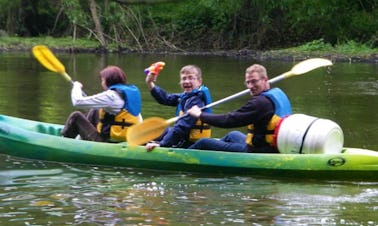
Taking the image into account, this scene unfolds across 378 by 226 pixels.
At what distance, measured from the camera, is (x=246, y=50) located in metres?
25.8

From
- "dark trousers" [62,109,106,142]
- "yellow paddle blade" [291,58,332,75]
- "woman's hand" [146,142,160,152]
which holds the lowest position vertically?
"woman's hand" [146,142,160,152]

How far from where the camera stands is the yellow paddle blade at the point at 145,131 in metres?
6.52

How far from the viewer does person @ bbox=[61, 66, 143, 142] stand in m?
6.81

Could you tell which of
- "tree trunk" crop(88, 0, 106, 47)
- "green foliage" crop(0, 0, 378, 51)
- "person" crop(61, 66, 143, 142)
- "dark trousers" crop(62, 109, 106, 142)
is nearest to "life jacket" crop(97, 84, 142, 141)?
"person" crop(61, 66, 143, 142)

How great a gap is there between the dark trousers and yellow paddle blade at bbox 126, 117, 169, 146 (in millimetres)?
575

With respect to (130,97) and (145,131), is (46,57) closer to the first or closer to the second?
(130,97)

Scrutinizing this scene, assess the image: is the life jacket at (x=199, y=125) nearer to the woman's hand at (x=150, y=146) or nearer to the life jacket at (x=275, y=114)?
the woman's hand at (x=150, y=146)

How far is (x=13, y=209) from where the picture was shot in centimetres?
533

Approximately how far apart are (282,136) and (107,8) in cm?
2099

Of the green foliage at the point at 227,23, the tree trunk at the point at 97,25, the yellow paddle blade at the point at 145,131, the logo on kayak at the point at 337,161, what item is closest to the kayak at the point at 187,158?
the logo on kayak at the point at 337,161

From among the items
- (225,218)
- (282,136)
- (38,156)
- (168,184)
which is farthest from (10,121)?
(225,218)

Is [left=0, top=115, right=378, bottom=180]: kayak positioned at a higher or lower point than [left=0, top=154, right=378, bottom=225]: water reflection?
higher

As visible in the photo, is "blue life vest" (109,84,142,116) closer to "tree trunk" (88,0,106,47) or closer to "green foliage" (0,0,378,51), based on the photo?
"green foliage" (0,0,378,51)

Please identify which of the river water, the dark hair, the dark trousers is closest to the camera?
the river water
